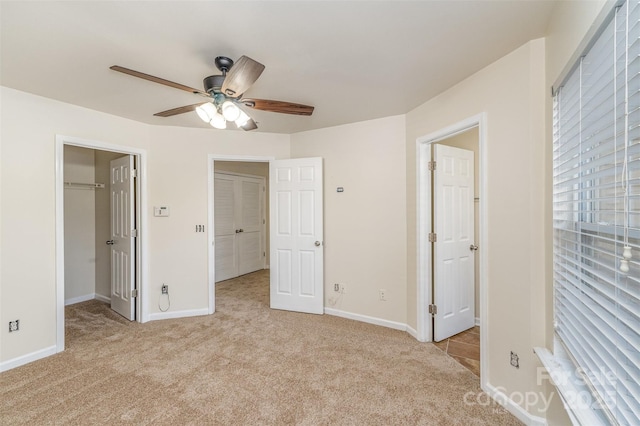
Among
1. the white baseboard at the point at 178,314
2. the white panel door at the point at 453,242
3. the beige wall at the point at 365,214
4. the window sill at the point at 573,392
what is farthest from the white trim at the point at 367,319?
the window sill at the point at 573,392

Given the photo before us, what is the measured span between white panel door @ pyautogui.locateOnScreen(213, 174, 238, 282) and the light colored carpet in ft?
6.85

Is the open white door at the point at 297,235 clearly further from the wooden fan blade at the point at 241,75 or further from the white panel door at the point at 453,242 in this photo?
the wooden fan blade at the point at 241,75

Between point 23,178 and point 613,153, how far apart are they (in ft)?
12.9

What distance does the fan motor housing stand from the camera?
6.23 feet

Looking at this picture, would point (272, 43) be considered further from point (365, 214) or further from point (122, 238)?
point (122, 238)

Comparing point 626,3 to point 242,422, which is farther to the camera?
point 242,422

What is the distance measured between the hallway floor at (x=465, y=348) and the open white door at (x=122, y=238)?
356cm

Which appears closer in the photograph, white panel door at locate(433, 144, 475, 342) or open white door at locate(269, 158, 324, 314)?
white panel door at locate(433, 144, 475, 342)

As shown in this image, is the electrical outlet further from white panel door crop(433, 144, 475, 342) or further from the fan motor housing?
the fan motor housing

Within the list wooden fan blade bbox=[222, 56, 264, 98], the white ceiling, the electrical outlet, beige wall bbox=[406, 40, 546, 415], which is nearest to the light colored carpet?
the electrical outlet

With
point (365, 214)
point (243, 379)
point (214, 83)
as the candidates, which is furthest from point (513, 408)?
point (214, 83)

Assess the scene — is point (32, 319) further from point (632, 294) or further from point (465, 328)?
point (465, 328)

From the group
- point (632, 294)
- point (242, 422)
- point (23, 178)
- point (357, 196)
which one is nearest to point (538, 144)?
point (632, 294)

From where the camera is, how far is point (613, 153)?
0.99 m
